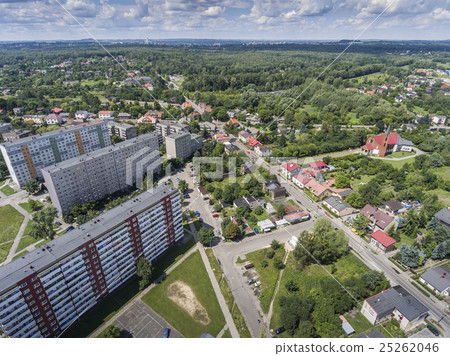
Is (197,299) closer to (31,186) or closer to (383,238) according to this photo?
(383,238)

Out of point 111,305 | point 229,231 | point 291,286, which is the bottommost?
point 111,305

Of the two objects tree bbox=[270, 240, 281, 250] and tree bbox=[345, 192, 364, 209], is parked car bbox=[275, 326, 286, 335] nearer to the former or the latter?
tree bbox=[270, 240, 281, 250]

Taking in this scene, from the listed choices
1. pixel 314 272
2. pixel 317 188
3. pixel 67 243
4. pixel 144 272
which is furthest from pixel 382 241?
pixel 67 243

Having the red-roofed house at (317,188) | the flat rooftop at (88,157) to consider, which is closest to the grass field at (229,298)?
the red-roofed house at (317,188)

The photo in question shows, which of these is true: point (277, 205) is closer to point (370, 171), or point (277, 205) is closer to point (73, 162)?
point (370, 171)

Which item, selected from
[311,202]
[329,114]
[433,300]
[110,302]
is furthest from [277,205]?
[329,114]
